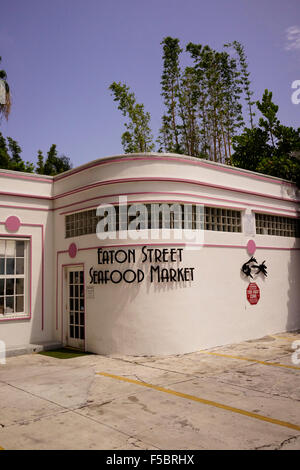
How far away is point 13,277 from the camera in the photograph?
39.1 feet

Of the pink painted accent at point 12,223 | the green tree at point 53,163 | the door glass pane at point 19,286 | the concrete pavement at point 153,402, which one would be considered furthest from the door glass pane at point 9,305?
the green tree at point 53,163

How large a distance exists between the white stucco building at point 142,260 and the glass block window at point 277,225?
65 mm

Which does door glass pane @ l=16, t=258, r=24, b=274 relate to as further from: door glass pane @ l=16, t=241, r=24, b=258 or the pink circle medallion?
the pink circle medallion

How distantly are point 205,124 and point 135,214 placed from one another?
19.6 metres

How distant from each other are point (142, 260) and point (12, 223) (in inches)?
166

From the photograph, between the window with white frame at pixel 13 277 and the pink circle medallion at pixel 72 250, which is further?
the pink circle medallion at pixel 72 250

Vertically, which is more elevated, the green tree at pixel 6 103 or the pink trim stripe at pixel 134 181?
the green tree at pixel 6 103

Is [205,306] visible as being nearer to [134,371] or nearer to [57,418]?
[134,371]

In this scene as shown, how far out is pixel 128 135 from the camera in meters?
29.1

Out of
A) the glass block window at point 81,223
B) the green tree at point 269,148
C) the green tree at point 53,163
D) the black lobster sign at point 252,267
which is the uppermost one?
the green tree at point 53,163

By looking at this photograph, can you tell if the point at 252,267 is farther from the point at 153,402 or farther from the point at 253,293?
the point at 153,402

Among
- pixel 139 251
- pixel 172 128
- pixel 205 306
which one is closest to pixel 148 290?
pixel 139 251

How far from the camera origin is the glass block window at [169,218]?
10.7 meters

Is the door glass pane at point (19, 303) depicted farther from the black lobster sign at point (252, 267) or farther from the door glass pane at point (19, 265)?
the black lobster sign at point (252, 267)
